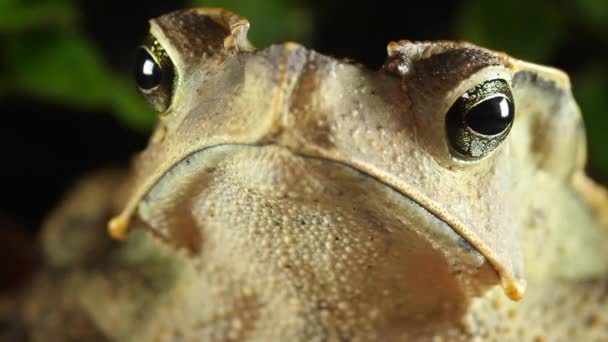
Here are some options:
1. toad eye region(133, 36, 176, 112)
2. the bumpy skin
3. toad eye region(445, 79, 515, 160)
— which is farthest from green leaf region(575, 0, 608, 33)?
toad eye region(133, 36, 176, 112)

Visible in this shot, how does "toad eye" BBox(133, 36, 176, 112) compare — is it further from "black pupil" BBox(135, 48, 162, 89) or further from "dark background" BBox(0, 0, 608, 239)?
"dark background" BBox(0, 0, 608, 239)

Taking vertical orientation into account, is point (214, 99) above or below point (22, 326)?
above

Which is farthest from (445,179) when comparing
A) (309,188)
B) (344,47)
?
(344,47)

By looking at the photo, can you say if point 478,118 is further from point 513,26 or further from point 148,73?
point 513,26

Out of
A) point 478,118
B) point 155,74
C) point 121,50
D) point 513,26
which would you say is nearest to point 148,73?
point 155,74

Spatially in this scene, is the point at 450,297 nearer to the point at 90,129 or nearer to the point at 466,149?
the point at 466,149

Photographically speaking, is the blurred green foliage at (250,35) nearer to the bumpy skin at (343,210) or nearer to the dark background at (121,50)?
the dark background at (121,50)
